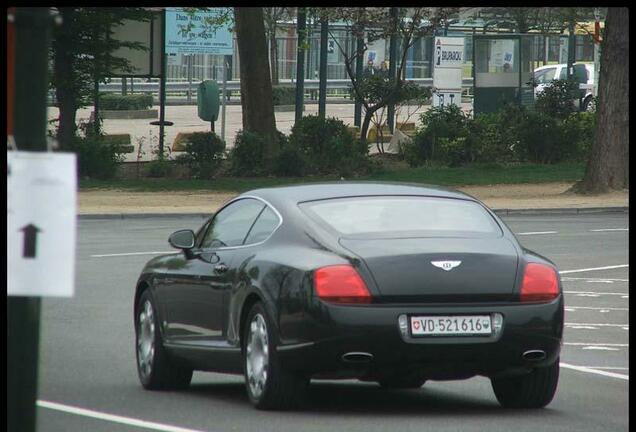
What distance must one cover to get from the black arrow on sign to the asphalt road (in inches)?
191

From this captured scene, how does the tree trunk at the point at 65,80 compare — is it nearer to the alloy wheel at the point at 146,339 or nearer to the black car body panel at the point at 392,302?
the alloy wheel at the point at 146,339

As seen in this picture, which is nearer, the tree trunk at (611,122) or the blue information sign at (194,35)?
the tree trunk at (611,122)

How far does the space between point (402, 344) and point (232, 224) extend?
1987 millimetres

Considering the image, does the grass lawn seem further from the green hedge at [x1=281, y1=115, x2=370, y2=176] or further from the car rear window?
the car rear window

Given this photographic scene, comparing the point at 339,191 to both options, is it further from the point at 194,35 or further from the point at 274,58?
the point at 274,58

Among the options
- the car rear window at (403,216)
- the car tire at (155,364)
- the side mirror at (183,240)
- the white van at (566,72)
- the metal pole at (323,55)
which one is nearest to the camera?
the car rear window at (403,216)

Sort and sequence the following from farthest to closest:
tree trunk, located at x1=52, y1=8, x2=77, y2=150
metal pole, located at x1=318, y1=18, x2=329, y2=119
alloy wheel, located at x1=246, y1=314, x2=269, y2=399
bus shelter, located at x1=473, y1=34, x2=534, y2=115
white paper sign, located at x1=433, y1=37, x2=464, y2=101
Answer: bus shelter, located at x1=473, y1=34, x2=534, y2=115, white paper sign, located at x1=433, y1=37, x2=464, y2=101, metal pole, located at x1=318, y1=18, x2=329, y2=119, tree trunk, located at x1=52, y1=8, x2=77, y2=150, alloy wheel, located at x1=246, y1=314, x2=269, y2=399

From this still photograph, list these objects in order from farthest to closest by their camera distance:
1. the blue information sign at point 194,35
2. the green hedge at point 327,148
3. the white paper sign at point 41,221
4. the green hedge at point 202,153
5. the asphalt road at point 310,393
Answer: the blue information sign at point 194,35
the green hedge at point 327,148
the green hedge at point 202,153
the asphalt road at point 310,393
the white paper sign at point 41,221

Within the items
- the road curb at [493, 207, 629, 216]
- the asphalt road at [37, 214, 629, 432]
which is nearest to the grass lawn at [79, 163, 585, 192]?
the road curb at [493, 207, 629, 216]

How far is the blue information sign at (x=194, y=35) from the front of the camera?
40188 mm

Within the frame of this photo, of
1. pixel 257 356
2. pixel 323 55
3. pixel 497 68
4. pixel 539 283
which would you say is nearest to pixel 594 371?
pixel 539 283

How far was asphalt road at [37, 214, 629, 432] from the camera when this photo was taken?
9.81 meters

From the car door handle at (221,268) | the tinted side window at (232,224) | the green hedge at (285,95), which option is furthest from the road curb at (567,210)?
the green hedge at (285,95)

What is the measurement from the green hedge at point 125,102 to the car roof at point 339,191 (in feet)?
156
